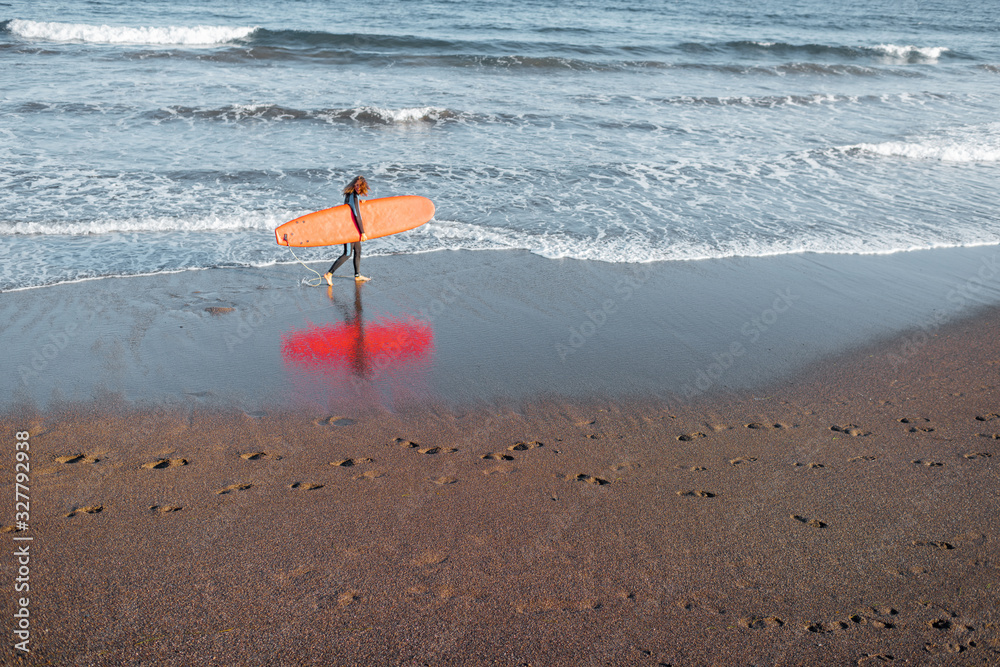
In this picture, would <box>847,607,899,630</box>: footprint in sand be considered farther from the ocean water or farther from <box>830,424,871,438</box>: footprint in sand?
the ocean water

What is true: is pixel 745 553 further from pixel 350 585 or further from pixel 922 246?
pixel 922 246

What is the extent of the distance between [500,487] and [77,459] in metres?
3.03

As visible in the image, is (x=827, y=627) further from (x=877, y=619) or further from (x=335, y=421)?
(x=335, y=421)

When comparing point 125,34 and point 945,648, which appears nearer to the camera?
point 945,648

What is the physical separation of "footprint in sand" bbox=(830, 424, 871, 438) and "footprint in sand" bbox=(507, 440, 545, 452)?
2.46 metres

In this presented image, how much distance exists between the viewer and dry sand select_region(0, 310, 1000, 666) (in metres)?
3.51

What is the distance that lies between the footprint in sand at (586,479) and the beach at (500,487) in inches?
0.9

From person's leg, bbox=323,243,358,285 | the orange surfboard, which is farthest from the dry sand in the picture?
the orange surfboard

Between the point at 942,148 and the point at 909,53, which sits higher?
the point at 909,53

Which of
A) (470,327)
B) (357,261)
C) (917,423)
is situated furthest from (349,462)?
(917,423)

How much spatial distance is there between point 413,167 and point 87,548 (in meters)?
9.54

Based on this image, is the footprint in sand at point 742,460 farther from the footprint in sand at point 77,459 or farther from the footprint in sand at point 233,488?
the footprint in sand at point 77,459

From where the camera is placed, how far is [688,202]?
36.7 feet

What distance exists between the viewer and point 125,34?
23062 millimetres
